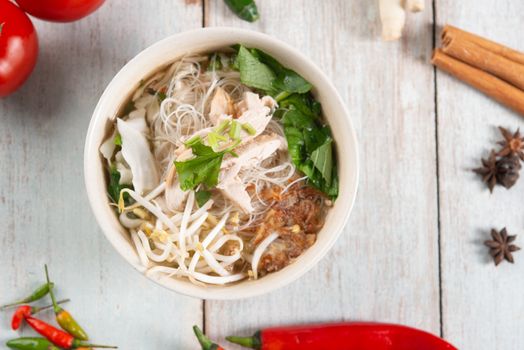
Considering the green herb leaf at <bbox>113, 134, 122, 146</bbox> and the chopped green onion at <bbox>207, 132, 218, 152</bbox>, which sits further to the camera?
Answer: the green herb leaf at <bbox>113, 134, 122, 146</bbox>

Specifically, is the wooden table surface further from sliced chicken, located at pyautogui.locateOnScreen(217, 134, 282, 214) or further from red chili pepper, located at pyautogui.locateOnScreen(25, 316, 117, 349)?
sliced chicken, located at pyautogui.locateOnScreen(217, 134, 282, 214)

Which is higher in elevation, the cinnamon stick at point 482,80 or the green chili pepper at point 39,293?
the cinnamon stick at point 482,80

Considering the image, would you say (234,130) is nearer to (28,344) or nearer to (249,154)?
(249,154)

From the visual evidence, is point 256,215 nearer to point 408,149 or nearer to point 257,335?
point 257,335

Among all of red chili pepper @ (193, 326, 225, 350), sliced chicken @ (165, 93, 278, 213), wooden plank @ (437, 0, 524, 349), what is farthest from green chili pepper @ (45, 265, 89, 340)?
wooden plank @ (437, 0, 524, 349)

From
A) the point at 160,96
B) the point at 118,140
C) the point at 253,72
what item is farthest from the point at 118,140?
the point at 253,72

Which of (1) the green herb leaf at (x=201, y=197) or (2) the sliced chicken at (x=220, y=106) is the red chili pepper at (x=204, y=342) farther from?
(2) the sliced chicken at (x=220, y=106)

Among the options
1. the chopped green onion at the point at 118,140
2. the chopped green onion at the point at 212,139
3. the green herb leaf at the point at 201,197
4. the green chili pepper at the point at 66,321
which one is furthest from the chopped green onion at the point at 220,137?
the green chili pepper at the point at 66,321
